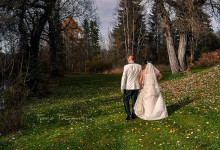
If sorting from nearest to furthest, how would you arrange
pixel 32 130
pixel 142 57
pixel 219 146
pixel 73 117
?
pixel 219 146, pixel 32 130, pixel 73 117, pixel 142 57

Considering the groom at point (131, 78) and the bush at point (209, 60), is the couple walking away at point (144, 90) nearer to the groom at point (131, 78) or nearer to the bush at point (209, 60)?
the groom at point (131, 78)

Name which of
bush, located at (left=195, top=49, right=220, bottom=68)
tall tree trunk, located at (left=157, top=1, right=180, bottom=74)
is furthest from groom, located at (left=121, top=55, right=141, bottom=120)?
bush, located at (left=195, top=49, right=220, bottom=68)

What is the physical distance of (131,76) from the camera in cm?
771

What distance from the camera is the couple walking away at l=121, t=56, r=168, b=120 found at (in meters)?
7.74

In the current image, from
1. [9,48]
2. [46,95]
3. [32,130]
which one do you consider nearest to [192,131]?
[32,130]

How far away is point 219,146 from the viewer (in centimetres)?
524

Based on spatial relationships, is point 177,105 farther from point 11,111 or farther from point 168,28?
point 168,28

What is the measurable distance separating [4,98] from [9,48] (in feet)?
7.59

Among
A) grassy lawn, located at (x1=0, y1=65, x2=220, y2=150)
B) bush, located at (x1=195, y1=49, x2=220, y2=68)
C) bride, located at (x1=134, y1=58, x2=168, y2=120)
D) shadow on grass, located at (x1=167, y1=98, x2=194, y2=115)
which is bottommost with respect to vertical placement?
grassy lawn, located at (x1=0, y1=65, x2=220, y2=150)

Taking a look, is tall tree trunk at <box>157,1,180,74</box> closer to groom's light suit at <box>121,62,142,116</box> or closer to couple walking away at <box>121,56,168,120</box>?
couple walking away at <box>121,56,168,120</box>

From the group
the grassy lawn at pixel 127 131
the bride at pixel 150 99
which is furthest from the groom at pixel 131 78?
the grassy lawn at pixel 127 131

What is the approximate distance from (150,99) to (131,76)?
3.91 ft

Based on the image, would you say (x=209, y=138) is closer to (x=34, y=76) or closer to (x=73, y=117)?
(x=73, y=117)

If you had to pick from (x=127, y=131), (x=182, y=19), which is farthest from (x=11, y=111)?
(x=182, y=19)
